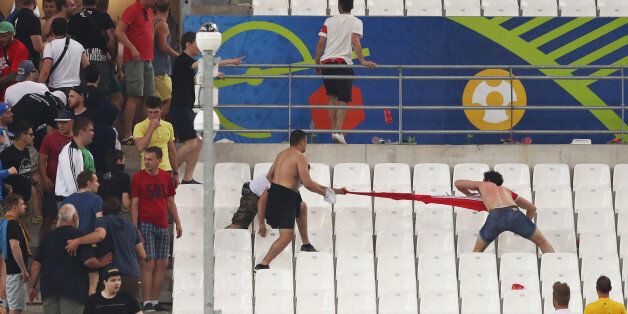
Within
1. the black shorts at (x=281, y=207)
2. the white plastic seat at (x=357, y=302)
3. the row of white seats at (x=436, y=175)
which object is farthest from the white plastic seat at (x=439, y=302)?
the row of white seats at (x=436, y=175)

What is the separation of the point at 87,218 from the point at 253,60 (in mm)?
5130

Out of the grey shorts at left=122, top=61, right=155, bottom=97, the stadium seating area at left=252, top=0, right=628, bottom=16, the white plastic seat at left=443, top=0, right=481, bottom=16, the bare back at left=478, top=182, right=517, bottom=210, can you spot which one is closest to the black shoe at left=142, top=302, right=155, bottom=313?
the grey shorts at left=122, top=61, right=155, bottom=97

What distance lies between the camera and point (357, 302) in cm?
1917

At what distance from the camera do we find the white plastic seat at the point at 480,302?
1917 centimetres

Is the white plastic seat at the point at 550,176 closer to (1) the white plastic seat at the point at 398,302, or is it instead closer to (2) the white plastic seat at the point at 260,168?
(1) the white plastic seat at the point at 398,302

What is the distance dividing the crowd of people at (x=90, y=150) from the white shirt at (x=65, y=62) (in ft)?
0.04

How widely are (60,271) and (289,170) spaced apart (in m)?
3.26

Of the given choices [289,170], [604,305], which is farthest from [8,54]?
[604,305]

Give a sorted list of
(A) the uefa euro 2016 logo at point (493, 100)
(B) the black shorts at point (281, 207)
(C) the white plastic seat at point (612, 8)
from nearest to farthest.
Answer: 1. (B) the black shorts at point (281, 207)
2. (A) the uefa euro 2016 logo at point (493, 100)
3. (C) the white plastic seat at point (612, 8)

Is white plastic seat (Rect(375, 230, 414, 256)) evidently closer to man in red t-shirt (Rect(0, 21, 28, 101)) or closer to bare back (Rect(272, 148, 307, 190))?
bare back (Rect(272, 148, 307, 190))

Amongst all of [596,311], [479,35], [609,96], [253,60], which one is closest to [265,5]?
[253,60]

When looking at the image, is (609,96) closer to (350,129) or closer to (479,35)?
(479,35)

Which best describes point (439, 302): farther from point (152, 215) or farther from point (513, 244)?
point (152, 215)

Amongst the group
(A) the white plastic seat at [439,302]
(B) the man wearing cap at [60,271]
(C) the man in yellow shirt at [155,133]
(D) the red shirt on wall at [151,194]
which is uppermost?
(C) the man in yellow shirt at [155,133]
